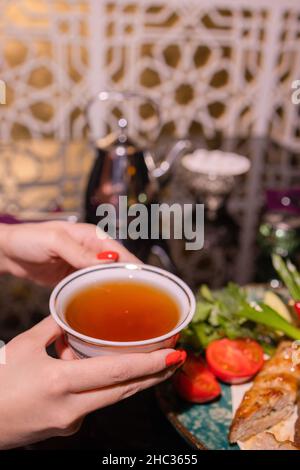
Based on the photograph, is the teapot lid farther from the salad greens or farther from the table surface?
the salad greens

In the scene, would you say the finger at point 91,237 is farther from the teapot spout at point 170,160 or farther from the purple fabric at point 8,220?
the teapot spout at point 170,160

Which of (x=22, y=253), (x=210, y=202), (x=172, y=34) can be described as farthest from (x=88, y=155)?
(x=22, y=253)

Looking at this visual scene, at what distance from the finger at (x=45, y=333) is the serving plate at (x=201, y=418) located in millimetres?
310

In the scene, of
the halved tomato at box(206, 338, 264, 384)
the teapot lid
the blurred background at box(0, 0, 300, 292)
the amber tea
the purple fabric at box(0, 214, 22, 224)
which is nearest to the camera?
the amber tea

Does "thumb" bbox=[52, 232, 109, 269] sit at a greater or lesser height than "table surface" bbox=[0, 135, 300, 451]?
greater

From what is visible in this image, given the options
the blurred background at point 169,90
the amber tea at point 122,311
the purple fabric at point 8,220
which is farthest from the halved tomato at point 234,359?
the blurred background at point 169,90

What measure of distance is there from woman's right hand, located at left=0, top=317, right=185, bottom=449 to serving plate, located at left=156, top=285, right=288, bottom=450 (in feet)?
0.77

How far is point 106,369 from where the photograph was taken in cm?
70

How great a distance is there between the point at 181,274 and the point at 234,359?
2.09 ft

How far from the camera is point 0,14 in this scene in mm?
2258

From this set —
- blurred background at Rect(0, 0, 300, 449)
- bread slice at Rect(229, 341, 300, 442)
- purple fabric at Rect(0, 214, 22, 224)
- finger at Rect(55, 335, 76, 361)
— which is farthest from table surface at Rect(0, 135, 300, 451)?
purple fabric at Rect(0, 214, 22, 224)

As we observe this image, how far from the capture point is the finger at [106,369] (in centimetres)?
70

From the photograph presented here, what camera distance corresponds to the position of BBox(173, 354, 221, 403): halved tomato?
1.02m
